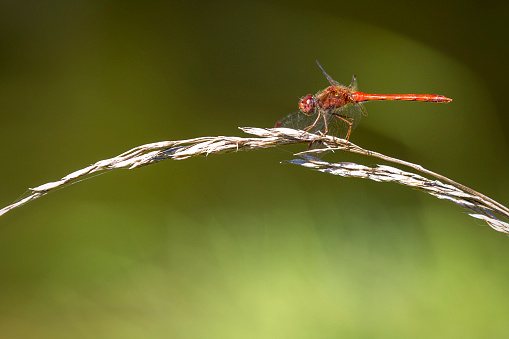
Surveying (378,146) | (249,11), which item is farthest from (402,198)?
(249,11)

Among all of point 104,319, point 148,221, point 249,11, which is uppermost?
point 249,11

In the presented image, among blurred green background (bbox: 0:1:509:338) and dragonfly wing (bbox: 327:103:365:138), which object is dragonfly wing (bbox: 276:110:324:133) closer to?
dragonfly wing (bbox: 327:103:365:138)

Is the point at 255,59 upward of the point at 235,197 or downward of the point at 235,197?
upward

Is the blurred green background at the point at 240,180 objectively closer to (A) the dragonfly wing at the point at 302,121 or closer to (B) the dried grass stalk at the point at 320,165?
(A) the dragonfly wing at the point at 302,121

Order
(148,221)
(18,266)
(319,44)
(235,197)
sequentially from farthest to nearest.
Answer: (319,44) → (235,197) → (148,221) → (18,266)

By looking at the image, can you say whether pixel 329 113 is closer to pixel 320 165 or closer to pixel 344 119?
pixel 344 119

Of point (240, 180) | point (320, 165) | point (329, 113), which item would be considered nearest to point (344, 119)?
point (329, 113)

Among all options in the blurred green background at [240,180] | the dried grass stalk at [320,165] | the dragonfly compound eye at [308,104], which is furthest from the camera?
the blurred green background at [240,180]

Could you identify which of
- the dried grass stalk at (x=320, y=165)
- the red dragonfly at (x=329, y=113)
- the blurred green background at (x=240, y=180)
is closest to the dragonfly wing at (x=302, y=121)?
the red dragonfly at (x=329, y=113)

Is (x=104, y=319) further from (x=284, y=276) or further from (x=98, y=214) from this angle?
(x=284, y=276)
